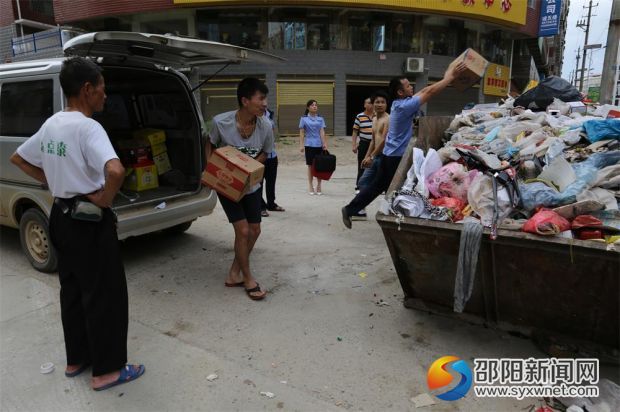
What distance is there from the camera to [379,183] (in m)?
4.96

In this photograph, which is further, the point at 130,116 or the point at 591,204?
the point at 130,116

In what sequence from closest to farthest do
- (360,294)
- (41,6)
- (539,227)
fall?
(539,227), (360,294), (41,6)

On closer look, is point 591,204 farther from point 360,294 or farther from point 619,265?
point 360,294

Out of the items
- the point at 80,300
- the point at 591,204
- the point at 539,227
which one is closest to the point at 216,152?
the point at 80,300

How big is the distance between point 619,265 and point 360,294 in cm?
204

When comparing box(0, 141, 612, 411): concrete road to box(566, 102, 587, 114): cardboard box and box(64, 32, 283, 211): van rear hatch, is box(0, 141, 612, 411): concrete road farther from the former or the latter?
box(566, 102, 587, 114): cardboard box

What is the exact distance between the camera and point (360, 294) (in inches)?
152

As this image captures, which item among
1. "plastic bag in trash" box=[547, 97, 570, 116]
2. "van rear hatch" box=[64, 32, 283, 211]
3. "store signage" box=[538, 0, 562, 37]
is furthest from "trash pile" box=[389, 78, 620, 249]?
"store signage" box=[538, 0, 562, 37]

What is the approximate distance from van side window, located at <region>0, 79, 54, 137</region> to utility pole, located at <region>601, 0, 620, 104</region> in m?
8.30

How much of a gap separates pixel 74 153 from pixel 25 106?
244 cm

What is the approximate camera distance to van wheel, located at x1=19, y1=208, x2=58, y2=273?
13.8 feet

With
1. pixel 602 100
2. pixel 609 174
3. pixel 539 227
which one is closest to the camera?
pixel 539 227

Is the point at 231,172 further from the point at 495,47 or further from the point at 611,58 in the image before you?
the point at 495,47

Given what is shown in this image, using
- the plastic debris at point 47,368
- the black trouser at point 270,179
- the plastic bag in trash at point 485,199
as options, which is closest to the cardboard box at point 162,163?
the black trouser at point 270,179
